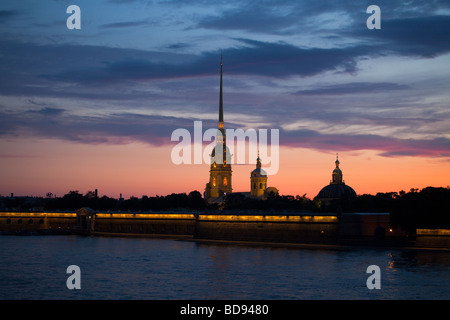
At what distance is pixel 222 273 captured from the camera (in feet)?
172

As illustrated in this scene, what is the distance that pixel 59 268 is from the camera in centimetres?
5566

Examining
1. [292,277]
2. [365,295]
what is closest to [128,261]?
[292,277]

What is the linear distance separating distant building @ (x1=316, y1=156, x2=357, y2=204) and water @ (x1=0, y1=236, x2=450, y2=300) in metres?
55.3

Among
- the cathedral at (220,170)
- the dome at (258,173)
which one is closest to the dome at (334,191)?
the dome at (258,173)

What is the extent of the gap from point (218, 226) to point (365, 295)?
1776 inches

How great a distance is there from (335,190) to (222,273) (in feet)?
262

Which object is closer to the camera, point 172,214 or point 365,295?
point 365,295

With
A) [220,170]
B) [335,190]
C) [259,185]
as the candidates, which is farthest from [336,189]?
[220,170]

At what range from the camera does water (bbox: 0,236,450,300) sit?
43312 millimetres

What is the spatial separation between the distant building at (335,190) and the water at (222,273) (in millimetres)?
55325

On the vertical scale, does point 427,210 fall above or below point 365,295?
above
